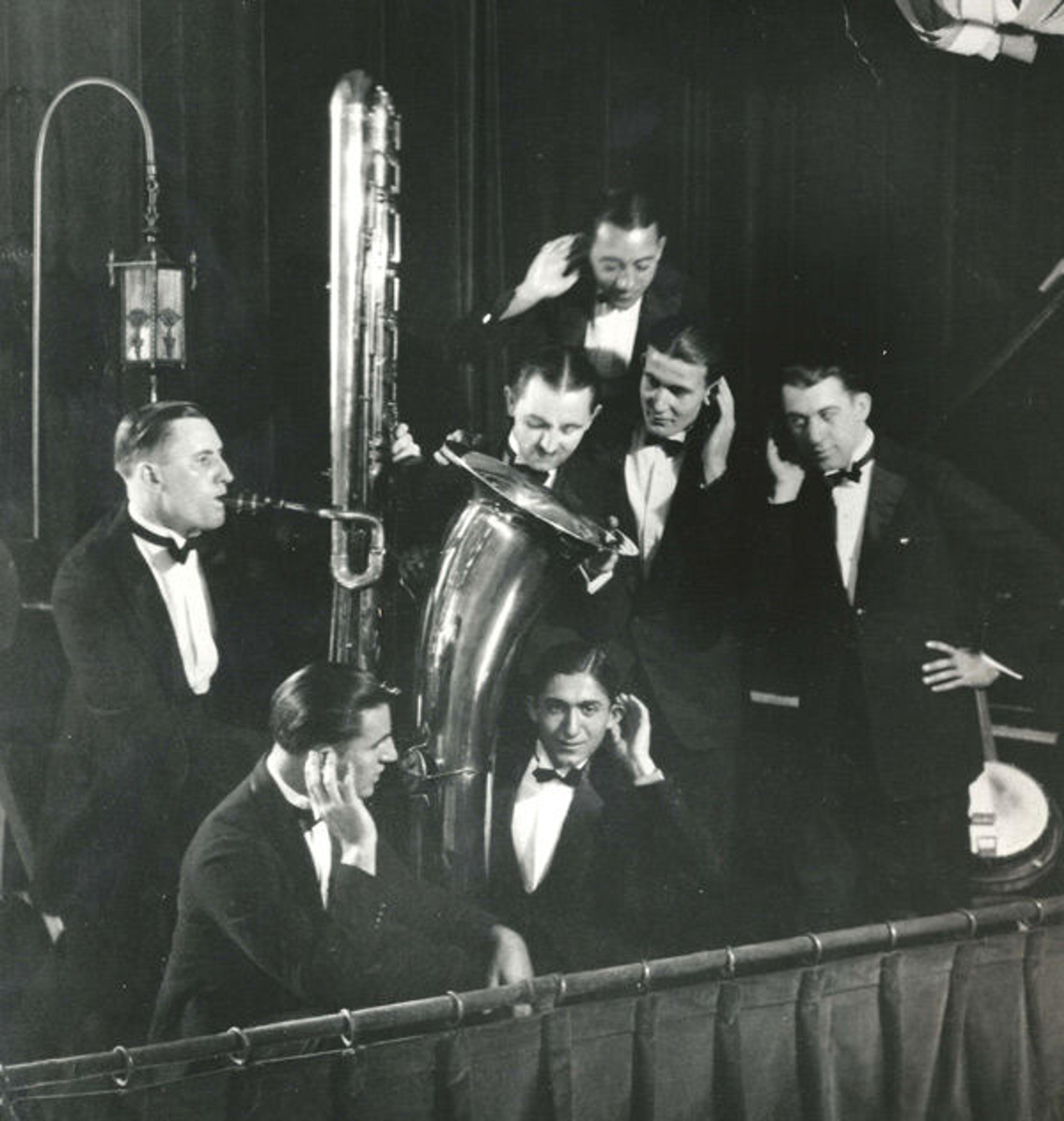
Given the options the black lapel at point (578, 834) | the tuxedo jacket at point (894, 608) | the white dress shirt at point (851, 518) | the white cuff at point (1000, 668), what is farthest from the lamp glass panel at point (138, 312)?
the white cuff at point (1000, 668)

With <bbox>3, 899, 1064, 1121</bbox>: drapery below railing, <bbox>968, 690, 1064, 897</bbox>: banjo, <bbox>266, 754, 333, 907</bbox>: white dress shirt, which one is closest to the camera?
<bbox>3, 899, 1064, 1121</bbox>: drapery below railing

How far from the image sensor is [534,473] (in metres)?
3.13

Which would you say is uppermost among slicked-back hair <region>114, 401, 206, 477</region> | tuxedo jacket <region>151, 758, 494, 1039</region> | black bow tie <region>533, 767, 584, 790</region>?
slicked-back hair <region>114, 401, 206, 477</region>

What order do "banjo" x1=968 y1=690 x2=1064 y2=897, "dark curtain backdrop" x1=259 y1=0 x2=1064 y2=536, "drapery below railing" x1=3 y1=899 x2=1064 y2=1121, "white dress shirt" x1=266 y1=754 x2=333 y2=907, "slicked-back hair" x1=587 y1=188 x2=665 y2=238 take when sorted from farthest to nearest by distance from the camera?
"banjo" x1=968 y1=690 x2=1064 y2=897
"slicked-back hair" x1=587 y1=188 x2=665 y2=238
"dark curtain backdrop" x1=259 y1=0 x2=1064 y2=536
"white dress shirt" x1=266 y1=754 x2=333 y2=907
"drapery below railing" x1=3 y1=899 x2=1064 y2=1121

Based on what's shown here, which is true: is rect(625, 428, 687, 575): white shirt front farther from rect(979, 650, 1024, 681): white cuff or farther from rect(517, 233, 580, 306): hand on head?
rect(979, 650, 1024, 681): white cuff

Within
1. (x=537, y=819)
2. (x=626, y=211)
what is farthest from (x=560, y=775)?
(x=626, y=211)

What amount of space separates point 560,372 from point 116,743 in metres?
1.14

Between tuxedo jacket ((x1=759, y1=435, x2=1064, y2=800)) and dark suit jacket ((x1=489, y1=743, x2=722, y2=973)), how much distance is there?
360 millimetres

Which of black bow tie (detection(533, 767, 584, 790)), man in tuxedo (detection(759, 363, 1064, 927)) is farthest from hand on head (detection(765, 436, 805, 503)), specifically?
black bow tie (detection(533, 767, 584, 790))

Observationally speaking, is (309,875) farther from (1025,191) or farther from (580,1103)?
(1025,191)

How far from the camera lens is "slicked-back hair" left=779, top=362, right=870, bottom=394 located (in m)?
3.27

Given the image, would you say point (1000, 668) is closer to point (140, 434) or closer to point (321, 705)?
point (321, 705)

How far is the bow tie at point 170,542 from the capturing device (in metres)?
2.88

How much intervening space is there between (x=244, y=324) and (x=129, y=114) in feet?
1.44
